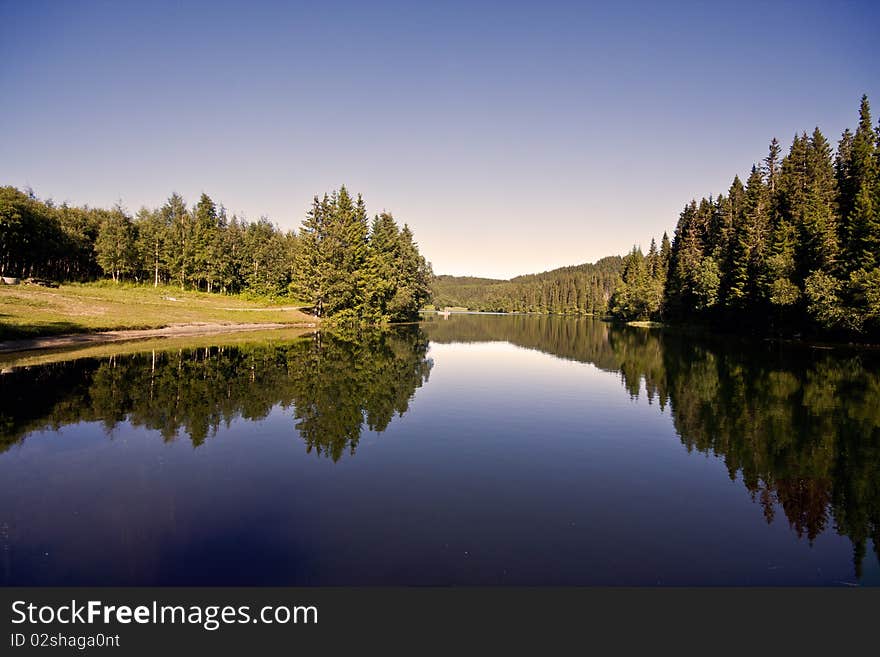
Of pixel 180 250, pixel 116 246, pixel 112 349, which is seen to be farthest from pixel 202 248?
pixel 112 349

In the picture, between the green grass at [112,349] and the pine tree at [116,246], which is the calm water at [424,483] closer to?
the green grass at [112,349]

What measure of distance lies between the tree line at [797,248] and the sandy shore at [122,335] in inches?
2544

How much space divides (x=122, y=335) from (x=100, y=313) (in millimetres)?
9813

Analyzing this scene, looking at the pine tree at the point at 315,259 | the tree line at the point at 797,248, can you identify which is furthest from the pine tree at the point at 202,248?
the tree line at the point at 797,248

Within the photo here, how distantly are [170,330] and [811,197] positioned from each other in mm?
76172

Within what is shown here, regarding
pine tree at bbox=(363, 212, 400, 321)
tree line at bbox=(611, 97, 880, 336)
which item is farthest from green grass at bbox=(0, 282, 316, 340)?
tree line at bbox=(611, 97, 880, 336)

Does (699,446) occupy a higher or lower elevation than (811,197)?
lower

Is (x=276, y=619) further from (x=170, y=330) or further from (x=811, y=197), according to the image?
(x=811, y=197)

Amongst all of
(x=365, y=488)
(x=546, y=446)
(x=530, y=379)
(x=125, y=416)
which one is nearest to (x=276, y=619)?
(x=365, y=488)

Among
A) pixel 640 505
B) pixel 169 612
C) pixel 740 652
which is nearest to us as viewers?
pixel 740 652

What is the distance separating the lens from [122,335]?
147 feet

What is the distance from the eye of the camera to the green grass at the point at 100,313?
1592 inches

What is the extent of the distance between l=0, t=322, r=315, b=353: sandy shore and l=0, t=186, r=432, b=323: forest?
1233 cm

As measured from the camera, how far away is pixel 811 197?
59531 mm
